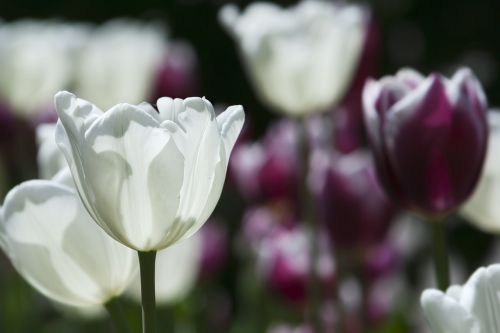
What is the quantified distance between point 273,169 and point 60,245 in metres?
0.76

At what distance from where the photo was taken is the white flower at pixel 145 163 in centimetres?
63

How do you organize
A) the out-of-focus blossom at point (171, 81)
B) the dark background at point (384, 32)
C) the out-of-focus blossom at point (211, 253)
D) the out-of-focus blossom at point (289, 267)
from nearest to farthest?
the out-of-focus blossom at point (289, 267) → the out-of-focus blossom at point (211, 253) → the out-of-focus blossom at point (171, 81) → the dark background at point (384, 32)

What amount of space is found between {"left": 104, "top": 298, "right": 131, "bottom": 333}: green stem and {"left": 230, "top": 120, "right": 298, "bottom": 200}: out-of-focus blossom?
71 cm

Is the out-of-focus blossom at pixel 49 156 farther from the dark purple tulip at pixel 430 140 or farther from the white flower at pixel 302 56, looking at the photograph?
the white flower at pixel 302 56

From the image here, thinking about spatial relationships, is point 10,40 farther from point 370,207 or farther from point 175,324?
point 370,207

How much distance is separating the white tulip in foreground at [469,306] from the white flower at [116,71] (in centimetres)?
118

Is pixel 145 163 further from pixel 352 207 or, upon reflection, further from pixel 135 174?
pixel 352 207

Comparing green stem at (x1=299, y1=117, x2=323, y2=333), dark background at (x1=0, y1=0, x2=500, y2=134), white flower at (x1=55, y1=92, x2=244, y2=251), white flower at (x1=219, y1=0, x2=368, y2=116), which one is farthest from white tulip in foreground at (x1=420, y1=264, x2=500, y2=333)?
dark background at (x1=0, y1=0, x2=500, y2=134)

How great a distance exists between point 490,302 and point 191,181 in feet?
0.57

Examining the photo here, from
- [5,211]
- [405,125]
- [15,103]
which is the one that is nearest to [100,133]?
[5,211]

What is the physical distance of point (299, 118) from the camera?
132 cm

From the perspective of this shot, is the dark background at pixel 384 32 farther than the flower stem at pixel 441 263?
Yes

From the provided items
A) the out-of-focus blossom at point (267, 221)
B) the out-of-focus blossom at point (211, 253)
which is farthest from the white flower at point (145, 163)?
the out-of-focus blossom at point (211, 253)

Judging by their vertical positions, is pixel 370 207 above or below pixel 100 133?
below
